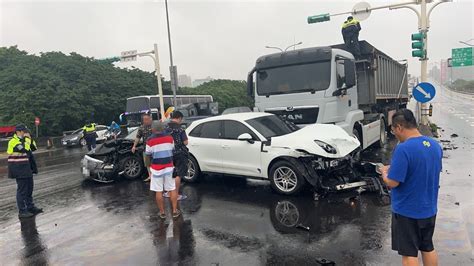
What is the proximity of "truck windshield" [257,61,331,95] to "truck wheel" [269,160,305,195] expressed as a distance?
2.63m

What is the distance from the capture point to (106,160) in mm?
9641

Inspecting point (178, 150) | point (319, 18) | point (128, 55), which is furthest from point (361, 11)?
point (128, 55)

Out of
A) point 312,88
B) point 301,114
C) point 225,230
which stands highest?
point 312,88

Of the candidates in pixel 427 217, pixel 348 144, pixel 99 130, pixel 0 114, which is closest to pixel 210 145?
pixel 348 144

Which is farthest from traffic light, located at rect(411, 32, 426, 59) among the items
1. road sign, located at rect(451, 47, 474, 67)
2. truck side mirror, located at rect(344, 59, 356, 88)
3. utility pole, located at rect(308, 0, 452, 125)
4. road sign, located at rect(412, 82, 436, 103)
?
road sign, located at rect(451, 47, 474, 67)

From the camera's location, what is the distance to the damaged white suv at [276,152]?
6.73 meters

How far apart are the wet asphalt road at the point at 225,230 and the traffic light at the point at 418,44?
6724 millimetres

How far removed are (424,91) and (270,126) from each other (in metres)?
6.92

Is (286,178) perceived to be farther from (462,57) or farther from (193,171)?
(462,57)

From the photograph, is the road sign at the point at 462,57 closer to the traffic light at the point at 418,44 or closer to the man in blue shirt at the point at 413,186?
the traffic light at the point at 418,44

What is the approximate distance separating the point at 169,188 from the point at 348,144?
10.9 ft

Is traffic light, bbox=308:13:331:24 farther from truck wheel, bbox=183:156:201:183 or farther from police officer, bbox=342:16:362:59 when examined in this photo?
truck wheel, bbox=183:156:201:183

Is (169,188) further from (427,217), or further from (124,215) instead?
(427,217)

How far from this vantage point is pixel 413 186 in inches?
125
